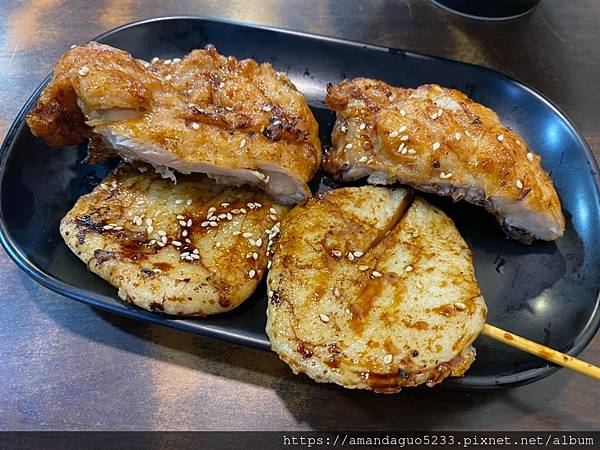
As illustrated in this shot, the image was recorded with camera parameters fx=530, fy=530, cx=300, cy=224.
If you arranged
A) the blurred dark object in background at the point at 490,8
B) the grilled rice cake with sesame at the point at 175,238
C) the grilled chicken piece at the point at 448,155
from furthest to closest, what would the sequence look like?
the blurred dark object in background at the point at 490,8, the grilled chicken piece at the point at 448,155, the grilled rice cake with sesame at the point at 175,238

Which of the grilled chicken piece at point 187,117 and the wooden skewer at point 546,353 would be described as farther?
the grilled chicken piece at point 187,117

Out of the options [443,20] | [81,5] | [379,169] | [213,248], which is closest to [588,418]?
[379,169]

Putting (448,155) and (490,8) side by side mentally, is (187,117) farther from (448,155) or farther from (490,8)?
(490,8)

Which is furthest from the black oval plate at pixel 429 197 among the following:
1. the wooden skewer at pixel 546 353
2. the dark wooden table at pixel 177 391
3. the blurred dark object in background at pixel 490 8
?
the blurred dark object in background at pixel 490 8

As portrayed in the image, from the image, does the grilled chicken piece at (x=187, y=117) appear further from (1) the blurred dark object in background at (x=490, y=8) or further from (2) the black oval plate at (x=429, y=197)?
(1) the blurred dark object in background at (x=490, y=8)

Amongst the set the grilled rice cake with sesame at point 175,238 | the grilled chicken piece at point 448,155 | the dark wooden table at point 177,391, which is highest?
the grilled chicken piece at point 448,155

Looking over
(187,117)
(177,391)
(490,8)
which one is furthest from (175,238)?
(490,8)
